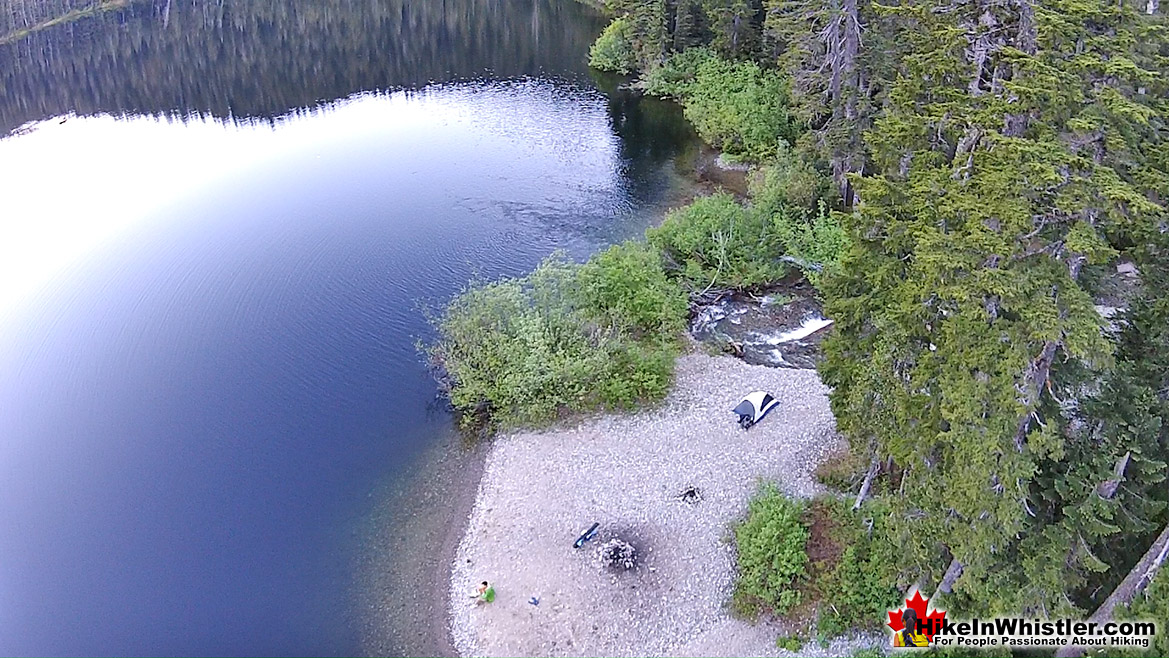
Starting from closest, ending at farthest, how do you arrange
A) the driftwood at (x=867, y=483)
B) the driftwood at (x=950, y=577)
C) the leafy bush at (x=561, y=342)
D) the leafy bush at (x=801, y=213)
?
the driftwood at (x=950, y=577) → the driftwood at (x=867, y=483) → the leafy bush at (x=561, y=342) → the leafy bush at (x=801, y=213)

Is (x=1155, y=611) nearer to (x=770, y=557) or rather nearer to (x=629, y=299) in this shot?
(x=770, y=557)

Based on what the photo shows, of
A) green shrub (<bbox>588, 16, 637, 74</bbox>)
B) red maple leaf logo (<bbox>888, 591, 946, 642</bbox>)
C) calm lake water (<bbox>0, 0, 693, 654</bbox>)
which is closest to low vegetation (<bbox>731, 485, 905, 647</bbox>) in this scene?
red maple leaf logo (<bbox>888, 591, 946, 642</bbox>)

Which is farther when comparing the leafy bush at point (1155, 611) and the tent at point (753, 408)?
the tent at point (753, 408)

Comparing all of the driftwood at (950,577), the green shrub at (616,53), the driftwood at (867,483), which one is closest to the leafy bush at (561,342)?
the driftwood at (867,483)

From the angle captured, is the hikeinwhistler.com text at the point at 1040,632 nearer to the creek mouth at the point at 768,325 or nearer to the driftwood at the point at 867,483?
the driftwood at the point at 867,483

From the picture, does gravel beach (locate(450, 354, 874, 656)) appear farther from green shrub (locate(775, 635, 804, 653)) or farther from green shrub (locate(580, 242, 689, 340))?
green shrub (locate(580, 242, 689, 340))
